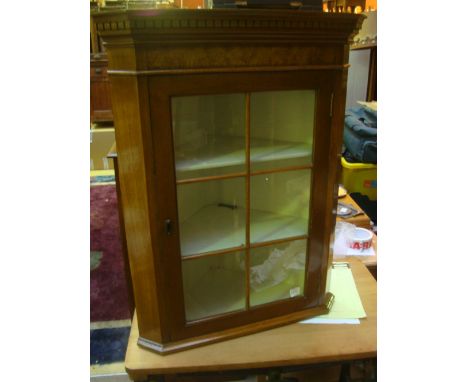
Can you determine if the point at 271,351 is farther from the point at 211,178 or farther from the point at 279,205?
the point at 211,178

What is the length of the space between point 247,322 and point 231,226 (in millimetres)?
288

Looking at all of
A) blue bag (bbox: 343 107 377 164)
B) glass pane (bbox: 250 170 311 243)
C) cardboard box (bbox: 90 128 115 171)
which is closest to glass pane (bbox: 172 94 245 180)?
glass pane (bbox: 250 170 311 243)

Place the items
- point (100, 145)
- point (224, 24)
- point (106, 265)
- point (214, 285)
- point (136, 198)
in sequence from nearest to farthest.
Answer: point (224, 24), point (136, 198), point (214, 285), point (106, 265), point (100, 145)

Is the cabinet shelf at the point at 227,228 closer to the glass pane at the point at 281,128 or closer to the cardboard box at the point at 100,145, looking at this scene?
the glass pane at the point at 281,128

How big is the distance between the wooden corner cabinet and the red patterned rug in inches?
42.4

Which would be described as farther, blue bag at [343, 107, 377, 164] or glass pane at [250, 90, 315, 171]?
blue bag at [343, 107, 377, 164]

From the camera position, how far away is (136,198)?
896 millimetres

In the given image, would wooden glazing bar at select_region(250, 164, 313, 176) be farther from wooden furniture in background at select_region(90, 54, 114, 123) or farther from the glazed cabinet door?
wooden furniture in background at select_region(90, 54, 114, 123)

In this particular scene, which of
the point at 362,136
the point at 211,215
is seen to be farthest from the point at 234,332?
the point at 362,136

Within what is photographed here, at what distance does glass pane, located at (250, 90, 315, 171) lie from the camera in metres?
0.94

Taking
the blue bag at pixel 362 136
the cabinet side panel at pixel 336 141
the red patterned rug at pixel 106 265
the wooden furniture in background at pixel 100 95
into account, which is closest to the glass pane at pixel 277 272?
the cabinet side panel at pixel 336 141

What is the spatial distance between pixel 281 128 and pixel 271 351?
0.62 metres

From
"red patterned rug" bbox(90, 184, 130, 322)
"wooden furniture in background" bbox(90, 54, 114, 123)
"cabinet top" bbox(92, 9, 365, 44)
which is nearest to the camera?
"cabinet top" bbox(92, 9, 365, 44)

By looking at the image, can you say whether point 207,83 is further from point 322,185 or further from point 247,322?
point 247,322
